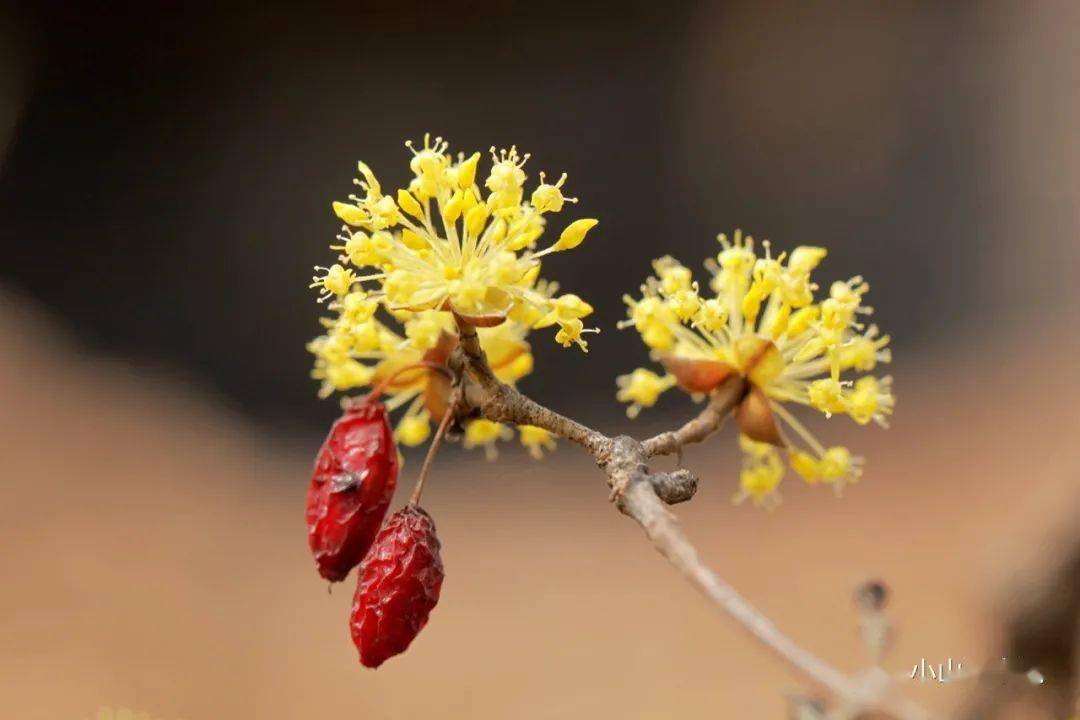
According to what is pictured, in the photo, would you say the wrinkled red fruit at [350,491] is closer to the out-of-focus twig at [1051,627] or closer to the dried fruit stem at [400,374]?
the dried fruit stem at [400,374]

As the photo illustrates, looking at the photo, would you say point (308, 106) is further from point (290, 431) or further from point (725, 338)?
point (725, 338)

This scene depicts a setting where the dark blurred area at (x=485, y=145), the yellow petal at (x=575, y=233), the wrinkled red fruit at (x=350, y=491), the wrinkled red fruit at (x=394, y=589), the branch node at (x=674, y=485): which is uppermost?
the dark blurred area at (x=485, y=145)

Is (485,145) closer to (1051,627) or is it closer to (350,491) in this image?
(1051,627)

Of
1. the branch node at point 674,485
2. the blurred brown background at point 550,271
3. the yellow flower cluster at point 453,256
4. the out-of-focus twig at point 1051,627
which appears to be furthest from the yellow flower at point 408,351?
the blurred brown background at point 550,271

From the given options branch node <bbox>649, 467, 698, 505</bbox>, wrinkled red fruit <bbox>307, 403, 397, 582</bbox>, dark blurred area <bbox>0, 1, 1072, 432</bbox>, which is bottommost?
wrinkled red fruit <bbox>307, 403, 397, 582</bbox>

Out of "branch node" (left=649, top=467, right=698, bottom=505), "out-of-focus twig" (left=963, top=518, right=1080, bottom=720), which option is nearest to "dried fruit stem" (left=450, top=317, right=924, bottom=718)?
"branch node" (left=649, top=467, right=698, bottom=505)

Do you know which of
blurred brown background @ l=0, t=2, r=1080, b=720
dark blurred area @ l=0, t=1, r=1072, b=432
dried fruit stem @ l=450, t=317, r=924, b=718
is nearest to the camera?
dried fruit stem @ l=450, t=317, r=924, b=718

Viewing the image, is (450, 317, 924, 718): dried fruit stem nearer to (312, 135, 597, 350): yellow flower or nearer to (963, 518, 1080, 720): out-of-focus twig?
(312, 135, 597, 350): yellow flower
